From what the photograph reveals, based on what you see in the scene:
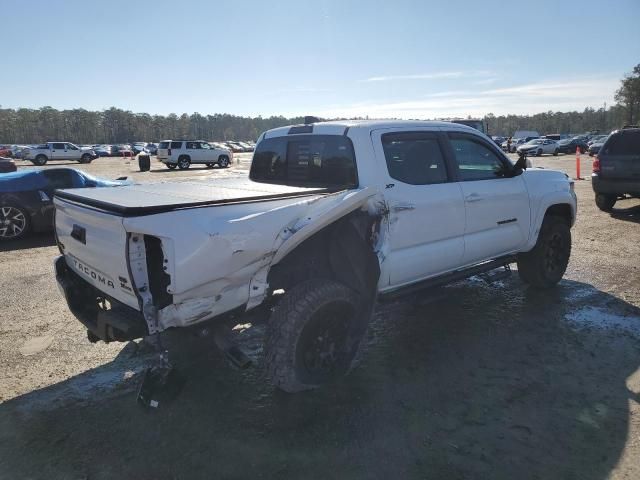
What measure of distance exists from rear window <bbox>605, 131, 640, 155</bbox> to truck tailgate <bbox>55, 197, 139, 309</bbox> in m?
10.9

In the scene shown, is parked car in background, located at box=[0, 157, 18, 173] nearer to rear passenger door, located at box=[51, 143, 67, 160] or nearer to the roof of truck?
rear passenger door, located at box=[51, 143, 67, 160]

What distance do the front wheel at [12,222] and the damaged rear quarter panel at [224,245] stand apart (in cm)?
721

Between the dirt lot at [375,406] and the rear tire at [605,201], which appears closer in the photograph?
the dirt lot at [375,406]

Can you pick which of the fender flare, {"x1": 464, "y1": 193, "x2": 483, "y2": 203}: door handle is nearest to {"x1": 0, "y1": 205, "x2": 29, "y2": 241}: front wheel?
{"x1": 464, "y1": 193, "x2": 483, "y2": 203}: door handle

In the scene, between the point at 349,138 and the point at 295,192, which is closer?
the point at 295,192

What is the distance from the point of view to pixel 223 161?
33719mm

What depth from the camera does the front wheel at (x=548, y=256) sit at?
5.58m

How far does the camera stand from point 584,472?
103 inches

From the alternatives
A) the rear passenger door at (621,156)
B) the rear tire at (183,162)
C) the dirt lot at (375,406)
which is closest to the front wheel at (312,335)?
the dirt lot at (375,406)

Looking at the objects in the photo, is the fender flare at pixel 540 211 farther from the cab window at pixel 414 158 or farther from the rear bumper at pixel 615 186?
the rear bumper at pixel 615 186

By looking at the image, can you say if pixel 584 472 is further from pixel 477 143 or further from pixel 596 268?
pixel 596 268

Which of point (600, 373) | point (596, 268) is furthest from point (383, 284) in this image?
point (596, 268)

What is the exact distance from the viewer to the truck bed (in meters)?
2.83

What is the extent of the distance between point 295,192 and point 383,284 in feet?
3.51
